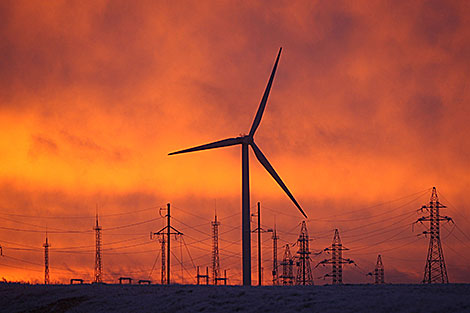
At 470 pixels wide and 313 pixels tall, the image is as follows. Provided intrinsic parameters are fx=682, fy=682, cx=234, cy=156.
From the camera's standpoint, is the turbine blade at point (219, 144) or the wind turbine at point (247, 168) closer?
the wind turbine at point (247, 168)

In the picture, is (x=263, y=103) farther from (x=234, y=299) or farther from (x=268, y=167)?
(x=234, y=299)

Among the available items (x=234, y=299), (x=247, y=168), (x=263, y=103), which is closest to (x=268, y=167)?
(x=247, y=168)

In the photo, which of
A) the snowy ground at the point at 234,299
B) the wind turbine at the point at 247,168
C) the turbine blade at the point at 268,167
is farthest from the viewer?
the turbine blade at the point at 268,167

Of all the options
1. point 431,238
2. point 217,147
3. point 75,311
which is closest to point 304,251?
point 431,238

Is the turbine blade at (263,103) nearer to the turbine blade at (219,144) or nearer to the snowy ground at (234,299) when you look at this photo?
the turbine blade at (219,144)

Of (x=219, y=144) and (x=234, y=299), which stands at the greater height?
(x=219, y=144)

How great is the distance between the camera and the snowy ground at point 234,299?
161 feet

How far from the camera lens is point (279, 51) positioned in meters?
92.3

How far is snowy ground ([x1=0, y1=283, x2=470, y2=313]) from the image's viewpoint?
1934 inches

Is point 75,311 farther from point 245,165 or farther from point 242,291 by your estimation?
point 245,165

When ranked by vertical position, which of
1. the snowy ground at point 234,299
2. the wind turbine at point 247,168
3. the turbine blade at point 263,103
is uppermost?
the turbine blade at point 263,103

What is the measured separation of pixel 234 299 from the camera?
193 feet

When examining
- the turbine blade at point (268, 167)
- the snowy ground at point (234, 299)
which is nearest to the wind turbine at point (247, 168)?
the turbine blade at point (268, 167)

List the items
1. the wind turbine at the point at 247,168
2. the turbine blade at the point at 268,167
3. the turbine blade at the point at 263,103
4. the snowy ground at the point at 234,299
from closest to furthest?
the snowy ground at the point at 234,299, the wind turbine at the point at 247,168, the turbine blade at the point at 268,167, the turbine blade at the point at 263,103
